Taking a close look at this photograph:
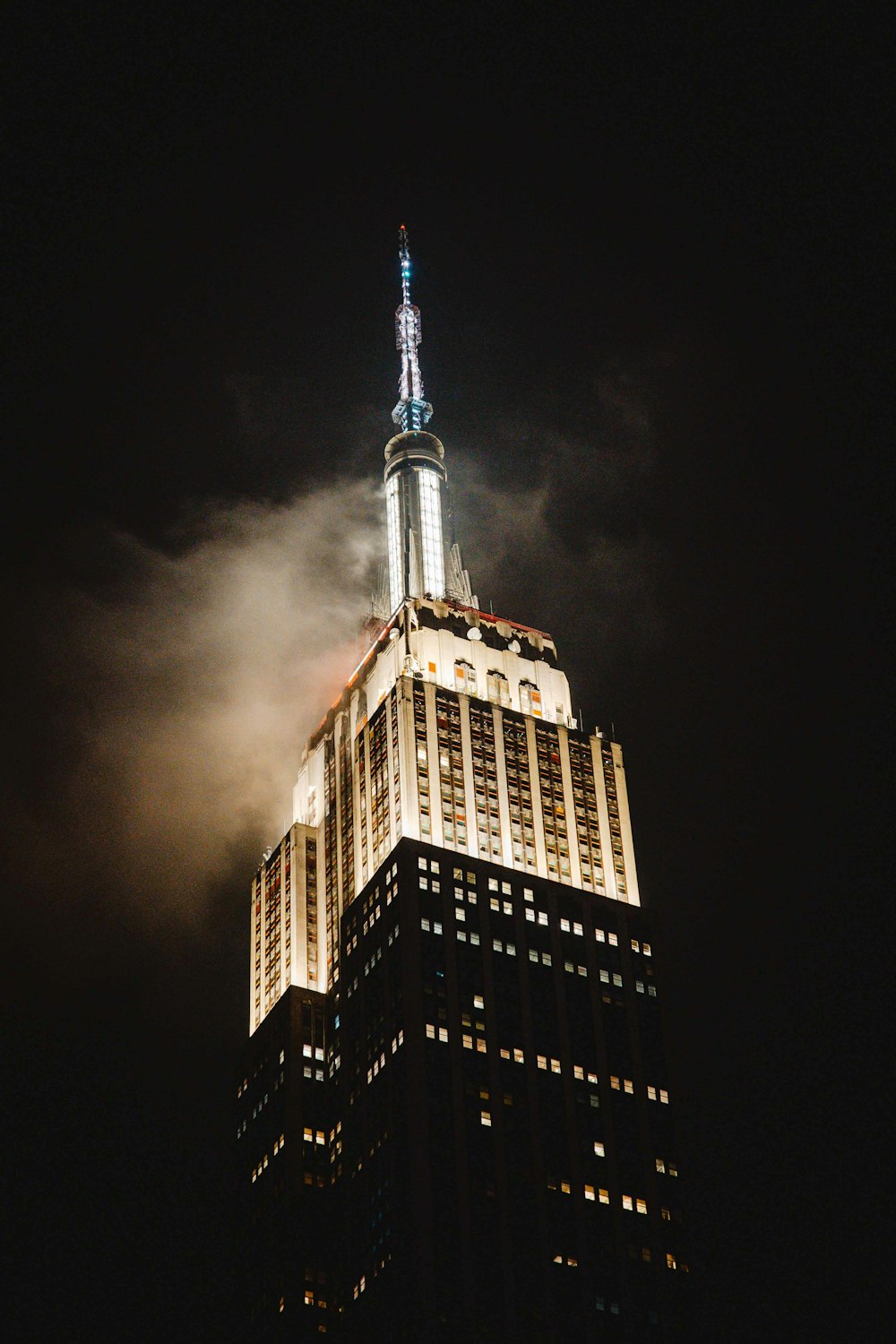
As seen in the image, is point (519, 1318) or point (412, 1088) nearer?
point (519, 1318)

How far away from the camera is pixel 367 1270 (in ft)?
632

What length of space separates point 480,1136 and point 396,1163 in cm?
800

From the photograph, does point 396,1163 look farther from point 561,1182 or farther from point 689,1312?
point 689,1312

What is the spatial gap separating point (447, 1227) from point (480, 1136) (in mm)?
10309

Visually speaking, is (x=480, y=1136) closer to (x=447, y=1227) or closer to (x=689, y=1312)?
(x=447, y=1227)

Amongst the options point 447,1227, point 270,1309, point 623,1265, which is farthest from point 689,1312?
point 270,1309

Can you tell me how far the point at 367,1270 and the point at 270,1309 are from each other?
12.2m

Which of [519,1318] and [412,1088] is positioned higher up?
[412,1088]

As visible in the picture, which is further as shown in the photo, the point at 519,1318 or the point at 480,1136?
the point at 480,1136

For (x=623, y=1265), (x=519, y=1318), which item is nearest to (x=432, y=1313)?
(x=519, y=1318)

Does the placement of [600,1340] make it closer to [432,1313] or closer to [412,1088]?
[432,1313]

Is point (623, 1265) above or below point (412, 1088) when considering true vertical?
below

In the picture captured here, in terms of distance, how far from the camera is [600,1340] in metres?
187

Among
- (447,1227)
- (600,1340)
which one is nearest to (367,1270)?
(447,1227)
